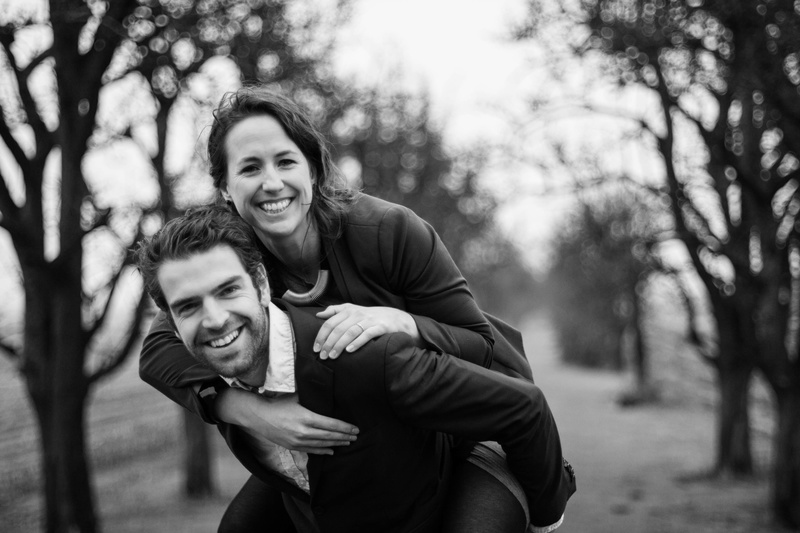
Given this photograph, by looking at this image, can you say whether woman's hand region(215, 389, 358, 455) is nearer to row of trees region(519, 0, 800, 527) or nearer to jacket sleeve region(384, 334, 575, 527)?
jacket sleeve region(384, 334, 575, 527)

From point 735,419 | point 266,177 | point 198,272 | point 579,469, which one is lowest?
point 579,469

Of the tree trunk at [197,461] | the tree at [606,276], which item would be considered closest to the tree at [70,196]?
the tree trunk at [197,461]

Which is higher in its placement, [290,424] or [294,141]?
[294,141]

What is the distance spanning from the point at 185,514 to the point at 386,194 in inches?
374

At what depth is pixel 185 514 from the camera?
32.9 ft

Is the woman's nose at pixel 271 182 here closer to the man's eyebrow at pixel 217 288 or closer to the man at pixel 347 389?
the man at pixel 347 389

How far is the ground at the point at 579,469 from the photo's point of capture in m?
8.95

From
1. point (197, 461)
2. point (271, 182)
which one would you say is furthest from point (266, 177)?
point (197, 461)

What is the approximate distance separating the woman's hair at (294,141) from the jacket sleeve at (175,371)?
60 centimetres

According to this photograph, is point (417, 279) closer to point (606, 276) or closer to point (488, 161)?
point (488, 161)

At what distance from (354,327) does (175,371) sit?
0.76 metres

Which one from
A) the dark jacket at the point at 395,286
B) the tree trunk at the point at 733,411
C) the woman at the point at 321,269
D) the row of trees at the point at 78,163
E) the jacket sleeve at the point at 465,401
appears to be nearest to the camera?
the jacket sleeve at the point at 465,401

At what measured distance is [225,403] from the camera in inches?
101

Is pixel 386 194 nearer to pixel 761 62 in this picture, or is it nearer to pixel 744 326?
pixel 744 326
